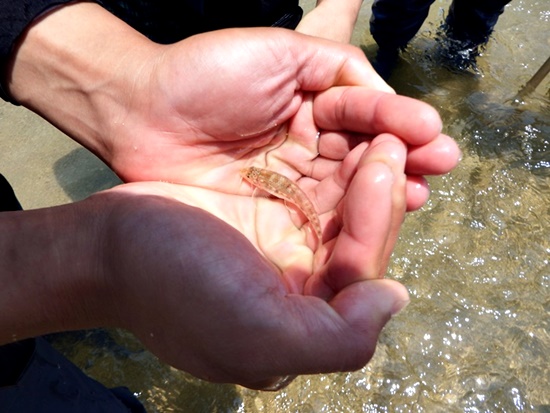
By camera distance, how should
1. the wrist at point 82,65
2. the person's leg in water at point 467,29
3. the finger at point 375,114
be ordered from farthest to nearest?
1. the person's leg in water at point 467,29
2. the wrist at point 82,65
3. the finger at point 375,114

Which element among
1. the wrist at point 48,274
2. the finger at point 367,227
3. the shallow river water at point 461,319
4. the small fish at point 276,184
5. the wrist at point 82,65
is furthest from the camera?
the shallow river water at point 461,319

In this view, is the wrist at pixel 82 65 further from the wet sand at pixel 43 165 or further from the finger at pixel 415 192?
the wet sand at pixel 43 165

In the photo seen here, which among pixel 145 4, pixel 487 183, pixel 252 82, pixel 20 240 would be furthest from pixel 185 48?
pixel 487 183

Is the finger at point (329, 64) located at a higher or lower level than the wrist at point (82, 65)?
higher

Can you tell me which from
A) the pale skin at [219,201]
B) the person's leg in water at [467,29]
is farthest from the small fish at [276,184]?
the person's leg in water at [467,29]

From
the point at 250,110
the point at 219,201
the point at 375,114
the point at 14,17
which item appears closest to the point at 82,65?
the point at 14,17

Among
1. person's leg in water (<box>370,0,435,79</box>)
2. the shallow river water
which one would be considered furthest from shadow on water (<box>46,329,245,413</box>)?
person's leg in water (<box>370,0,435,79</box>)

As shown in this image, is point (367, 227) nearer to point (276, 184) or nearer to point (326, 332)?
point (326, 332)
